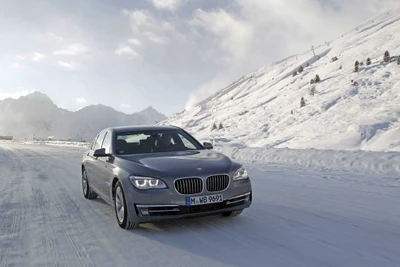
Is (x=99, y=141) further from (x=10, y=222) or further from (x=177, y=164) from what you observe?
(x=177, y=164)

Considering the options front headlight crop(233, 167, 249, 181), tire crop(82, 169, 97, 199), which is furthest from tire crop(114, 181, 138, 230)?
tire crop(82, 169, 97, 199)

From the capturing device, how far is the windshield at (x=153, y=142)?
18.8ft

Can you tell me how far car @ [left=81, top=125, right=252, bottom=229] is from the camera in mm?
4406

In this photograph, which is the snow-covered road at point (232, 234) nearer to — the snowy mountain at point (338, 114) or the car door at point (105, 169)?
the car door at point (105, 169)

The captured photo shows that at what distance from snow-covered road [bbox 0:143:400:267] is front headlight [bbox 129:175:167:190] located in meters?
0.64

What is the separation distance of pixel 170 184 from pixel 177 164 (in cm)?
38

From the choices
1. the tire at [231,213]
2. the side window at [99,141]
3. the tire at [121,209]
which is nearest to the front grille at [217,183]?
the tire at [231,213]

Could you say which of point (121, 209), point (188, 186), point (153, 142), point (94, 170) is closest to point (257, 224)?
point (188, 186)

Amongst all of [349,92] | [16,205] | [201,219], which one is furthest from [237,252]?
[349,92]

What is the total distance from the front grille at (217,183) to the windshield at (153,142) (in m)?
1.46

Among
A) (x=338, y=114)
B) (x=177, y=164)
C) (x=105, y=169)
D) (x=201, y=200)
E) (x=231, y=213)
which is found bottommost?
(x=231, y=213)

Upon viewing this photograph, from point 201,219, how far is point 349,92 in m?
29.5

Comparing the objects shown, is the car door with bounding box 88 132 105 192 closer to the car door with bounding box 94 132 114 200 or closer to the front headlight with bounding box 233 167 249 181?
the car door with bounding box 94 132 114 200

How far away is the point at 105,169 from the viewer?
Answer: 573 cm
